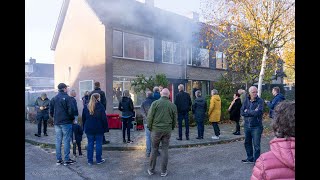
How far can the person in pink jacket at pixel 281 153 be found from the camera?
154 cm

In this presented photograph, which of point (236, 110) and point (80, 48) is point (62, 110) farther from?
point (80, 48)

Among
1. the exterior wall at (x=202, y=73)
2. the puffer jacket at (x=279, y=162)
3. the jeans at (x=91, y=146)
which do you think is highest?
the exterior wall at (x=202, y=73)

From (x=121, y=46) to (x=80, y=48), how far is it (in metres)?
2.90

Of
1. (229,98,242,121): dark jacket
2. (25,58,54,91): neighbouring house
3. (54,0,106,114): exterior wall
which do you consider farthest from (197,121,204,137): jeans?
(25,58,54,91): neighbouring house

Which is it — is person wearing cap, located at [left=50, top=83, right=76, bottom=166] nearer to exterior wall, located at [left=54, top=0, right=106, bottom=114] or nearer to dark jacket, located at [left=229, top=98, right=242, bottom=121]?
dark jacket, located at [left=229, top=98, right=242, bottom=121]

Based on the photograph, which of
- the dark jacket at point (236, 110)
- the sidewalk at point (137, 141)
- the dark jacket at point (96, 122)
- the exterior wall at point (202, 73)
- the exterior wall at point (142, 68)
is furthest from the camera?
the exterior wall at point (202, 73)

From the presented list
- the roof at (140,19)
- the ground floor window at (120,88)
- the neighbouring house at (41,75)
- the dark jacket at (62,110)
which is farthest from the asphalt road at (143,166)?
the neighbouring house at (41,75)

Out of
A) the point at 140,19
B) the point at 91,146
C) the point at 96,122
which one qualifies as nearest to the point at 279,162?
the point at 96,122

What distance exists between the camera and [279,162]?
1.58m

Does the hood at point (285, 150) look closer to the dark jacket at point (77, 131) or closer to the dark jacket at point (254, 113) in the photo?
the dark jacket at point (254, 113)

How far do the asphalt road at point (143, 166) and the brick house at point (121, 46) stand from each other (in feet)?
23.9
